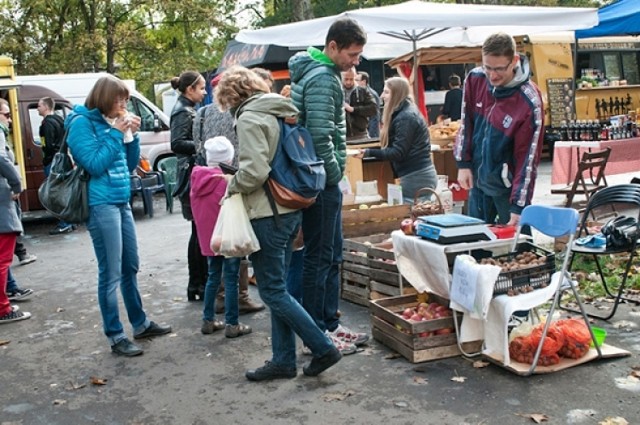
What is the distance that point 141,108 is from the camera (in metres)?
15.5

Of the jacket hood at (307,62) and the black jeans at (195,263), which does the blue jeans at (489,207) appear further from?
the black jeans at (195,263)

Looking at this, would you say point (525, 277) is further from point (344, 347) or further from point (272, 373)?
point (272, 373)

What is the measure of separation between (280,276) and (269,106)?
3.28ft

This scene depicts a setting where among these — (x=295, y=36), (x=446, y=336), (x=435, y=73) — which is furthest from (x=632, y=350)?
(x=435, y=73)

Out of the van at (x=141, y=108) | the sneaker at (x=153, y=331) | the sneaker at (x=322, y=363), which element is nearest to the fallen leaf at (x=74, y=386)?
the sneaker at (x=153, y=331)

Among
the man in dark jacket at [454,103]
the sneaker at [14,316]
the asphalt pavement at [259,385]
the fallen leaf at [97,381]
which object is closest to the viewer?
the asphalt pavement at [259,385]

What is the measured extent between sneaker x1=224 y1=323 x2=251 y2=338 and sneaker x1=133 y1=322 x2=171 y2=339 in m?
0.53

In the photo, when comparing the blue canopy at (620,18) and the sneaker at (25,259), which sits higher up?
the blue canopy at (620,18)

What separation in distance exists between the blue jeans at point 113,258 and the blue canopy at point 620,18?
25.7 feet

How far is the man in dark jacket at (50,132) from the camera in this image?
11.9m

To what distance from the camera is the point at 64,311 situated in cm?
688

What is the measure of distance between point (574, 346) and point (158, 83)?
74.9 ft

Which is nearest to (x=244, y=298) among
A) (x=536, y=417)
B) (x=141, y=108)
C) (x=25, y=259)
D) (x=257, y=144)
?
(x=257, y=144)

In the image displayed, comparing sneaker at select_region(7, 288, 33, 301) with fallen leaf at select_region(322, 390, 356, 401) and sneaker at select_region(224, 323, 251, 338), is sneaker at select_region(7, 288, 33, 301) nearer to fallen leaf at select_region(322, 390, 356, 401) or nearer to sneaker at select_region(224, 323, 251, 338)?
sneaker at select_region(224, 323, 251, 338)
